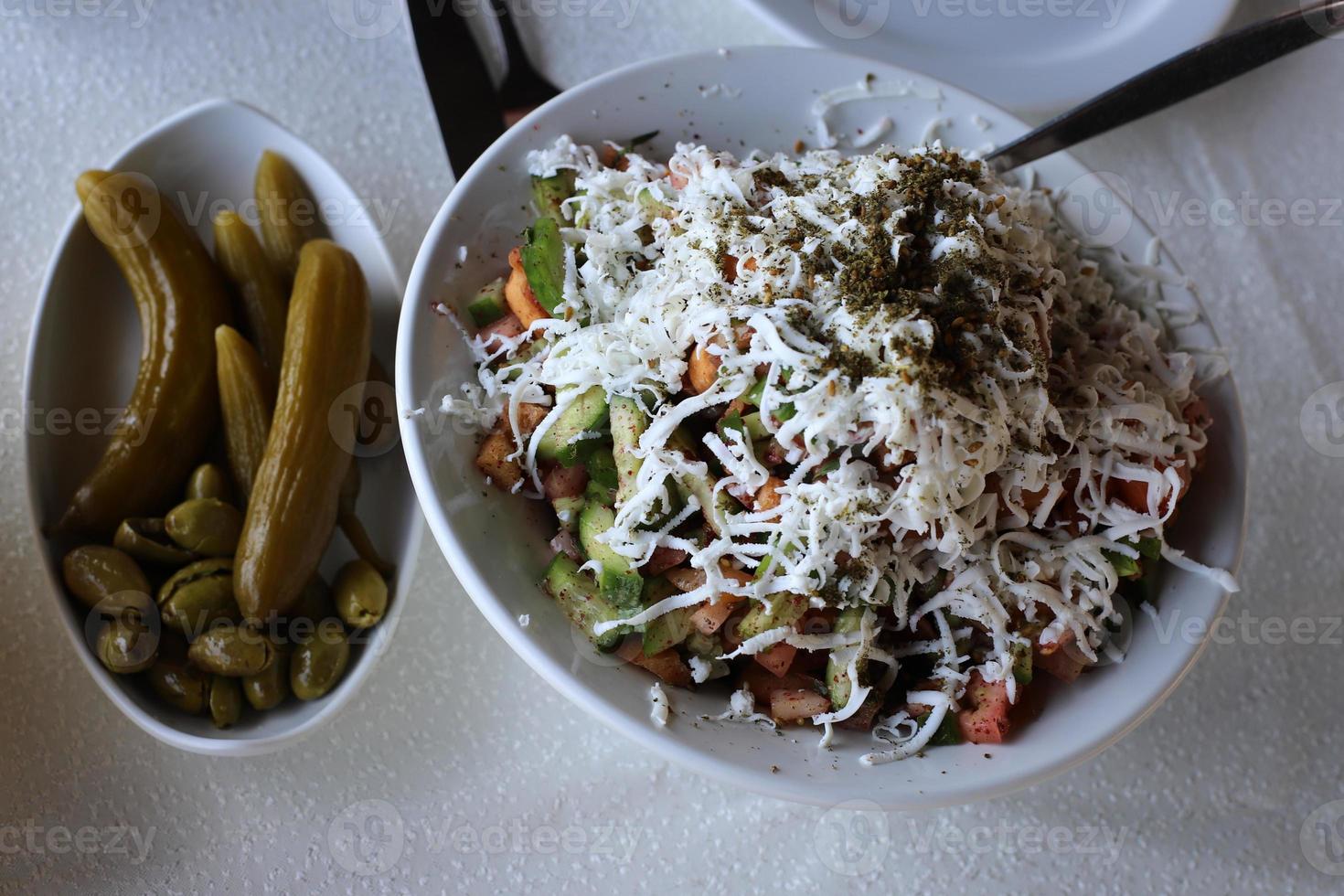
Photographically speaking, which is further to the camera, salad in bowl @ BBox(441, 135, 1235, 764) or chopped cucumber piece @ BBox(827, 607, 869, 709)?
chopped cucumber piece @ BBox(827, 607, 869, 709)

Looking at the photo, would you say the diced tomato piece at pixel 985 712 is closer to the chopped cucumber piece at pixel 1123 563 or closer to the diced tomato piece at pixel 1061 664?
the diced tomato piece at pixel 1061 664

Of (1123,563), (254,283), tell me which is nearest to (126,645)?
(254,283)

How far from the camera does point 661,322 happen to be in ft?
5.05

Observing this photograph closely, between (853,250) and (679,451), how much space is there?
1.32ft

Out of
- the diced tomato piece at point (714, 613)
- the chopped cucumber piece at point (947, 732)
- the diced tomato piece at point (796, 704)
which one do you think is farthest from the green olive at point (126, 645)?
the chopped cucumber piece at point (947, 732)

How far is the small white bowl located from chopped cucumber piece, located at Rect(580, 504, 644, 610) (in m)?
0.66

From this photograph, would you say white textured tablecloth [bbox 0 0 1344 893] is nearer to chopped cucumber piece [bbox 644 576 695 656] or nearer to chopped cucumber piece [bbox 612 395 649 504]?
chopped cucumber piece [bbox 644 576 695 656]

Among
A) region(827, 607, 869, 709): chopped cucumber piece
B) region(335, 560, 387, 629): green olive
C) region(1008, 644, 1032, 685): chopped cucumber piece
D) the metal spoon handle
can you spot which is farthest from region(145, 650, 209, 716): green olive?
the metal spoon handle

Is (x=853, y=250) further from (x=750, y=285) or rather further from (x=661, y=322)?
(x=661, y=322)

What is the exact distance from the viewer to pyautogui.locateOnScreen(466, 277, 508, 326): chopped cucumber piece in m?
1.78

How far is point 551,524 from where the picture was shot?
5.85 ft

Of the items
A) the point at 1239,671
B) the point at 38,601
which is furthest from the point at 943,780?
the point at 38,601

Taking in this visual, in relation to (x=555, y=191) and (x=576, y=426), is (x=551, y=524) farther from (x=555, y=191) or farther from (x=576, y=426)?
(x=555, y=191)

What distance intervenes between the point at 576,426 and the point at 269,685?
2.93 feet
